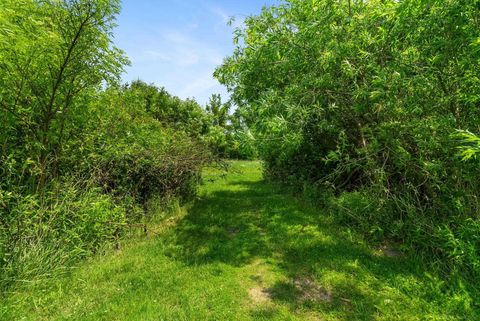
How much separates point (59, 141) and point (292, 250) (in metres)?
5.44

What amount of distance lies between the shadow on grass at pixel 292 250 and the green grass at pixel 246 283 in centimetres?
2

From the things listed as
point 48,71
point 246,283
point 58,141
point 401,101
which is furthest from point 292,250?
point 48,71

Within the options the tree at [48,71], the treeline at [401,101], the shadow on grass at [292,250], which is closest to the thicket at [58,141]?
the tree at [48,71]

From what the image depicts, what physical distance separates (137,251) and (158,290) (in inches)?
66.2

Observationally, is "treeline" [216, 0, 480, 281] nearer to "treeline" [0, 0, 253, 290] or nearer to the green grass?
the green grass

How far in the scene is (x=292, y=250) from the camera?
585 cm

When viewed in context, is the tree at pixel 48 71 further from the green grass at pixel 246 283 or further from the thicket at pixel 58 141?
the green grass at pixel 246 283

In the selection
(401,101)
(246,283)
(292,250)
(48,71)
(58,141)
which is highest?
(48,71)

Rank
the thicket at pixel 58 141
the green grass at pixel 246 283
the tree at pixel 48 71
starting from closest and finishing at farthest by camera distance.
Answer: the green grass at pixel 246 283
the thicket at pixel 58 141
the tree at pixel 48 71

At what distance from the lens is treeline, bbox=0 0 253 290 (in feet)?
15.1

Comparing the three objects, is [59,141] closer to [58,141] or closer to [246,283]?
[58,141]

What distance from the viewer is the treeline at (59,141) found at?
4.59 metres

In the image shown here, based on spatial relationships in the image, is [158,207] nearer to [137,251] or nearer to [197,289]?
[137,251]

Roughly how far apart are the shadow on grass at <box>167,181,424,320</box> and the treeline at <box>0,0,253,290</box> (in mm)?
1874
